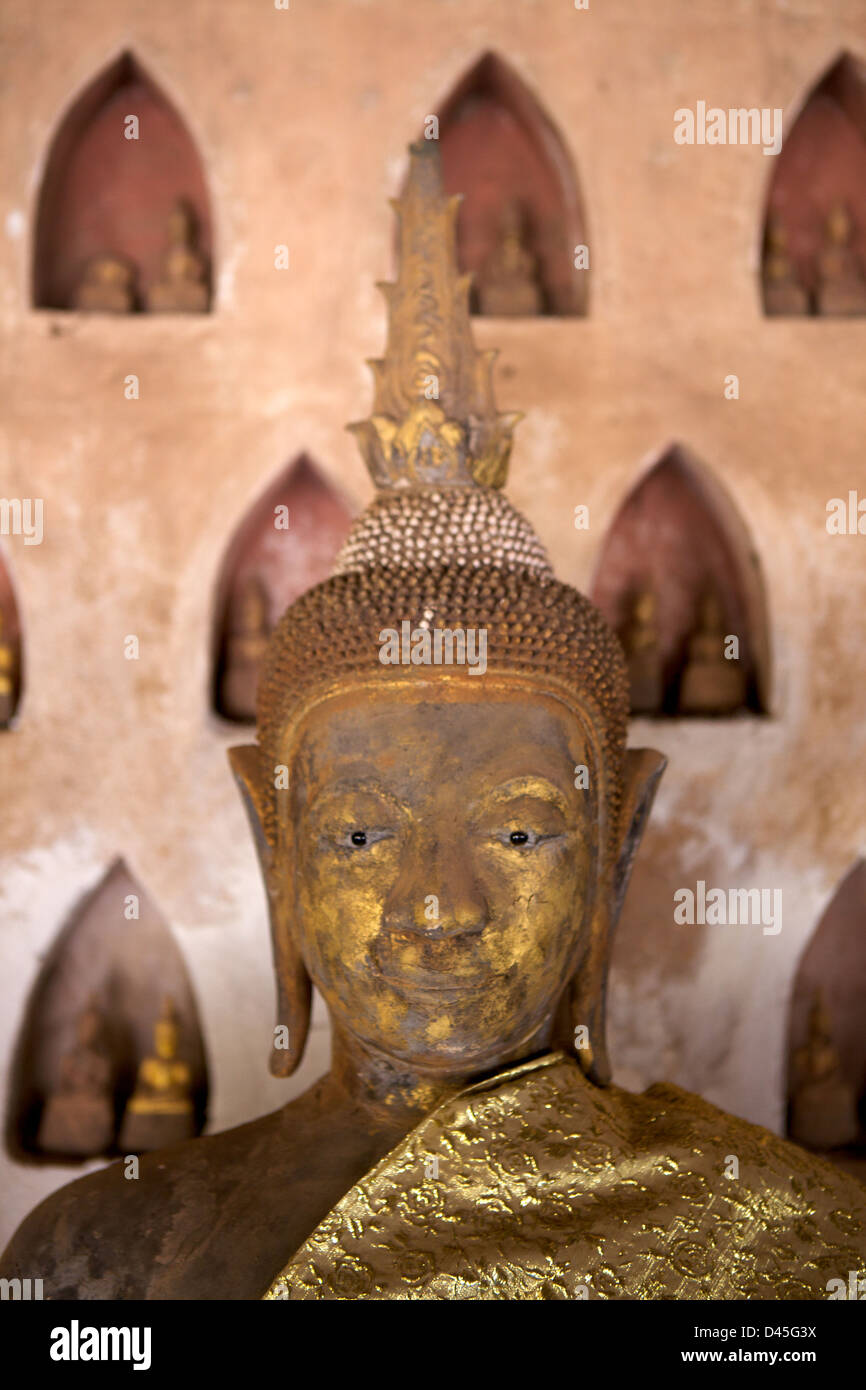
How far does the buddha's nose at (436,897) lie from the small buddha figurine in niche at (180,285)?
6.62ft

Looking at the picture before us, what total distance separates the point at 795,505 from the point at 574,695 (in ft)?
4.84

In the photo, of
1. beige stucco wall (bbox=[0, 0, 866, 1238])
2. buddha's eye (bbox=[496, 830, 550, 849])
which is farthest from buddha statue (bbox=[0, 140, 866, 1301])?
beige stucco wall (bbox=[0, 0, 866, 1238])

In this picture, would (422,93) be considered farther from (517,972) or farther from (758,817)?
(517,972)

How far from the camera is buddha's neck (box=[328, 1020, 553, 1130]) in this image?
210 centimetres

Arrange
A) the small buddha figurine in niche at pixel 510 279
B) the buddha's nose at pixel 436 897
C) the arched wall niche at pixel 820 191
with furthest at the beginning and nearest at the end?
the arched wall niche at pixel 820 191 < the small buddha figurine in niche at pixel 510 279 < the buddha's nose at pixel 436 897

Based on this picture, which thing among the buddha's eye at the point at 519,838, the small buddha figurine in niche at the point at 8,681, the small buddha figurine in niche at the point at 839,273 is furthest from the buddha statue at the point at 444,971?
the small buddha figurine in niche at the point at 839,273

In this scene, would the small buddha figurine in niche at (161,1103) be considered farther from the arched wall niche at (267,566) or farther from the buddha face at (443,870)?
the buddha face at (443,870)

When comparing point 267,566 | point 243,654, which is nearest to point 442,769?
point 243,654

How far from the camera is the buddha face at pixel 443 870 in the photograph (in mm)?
1929

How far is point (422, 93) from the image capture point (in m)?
3.37

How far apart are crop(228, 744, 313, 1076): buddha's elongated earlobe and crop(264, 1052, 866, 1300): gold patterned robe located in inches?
19.1

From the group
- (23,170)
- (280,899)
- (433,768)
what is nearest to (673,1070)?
(280,899)

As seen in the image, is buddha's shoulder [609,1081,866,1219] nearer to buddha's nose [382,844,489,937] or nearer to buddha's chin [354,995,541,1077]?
buddha's chin [354,995,541,1077]

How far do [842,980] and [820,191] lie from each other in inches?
85.3
